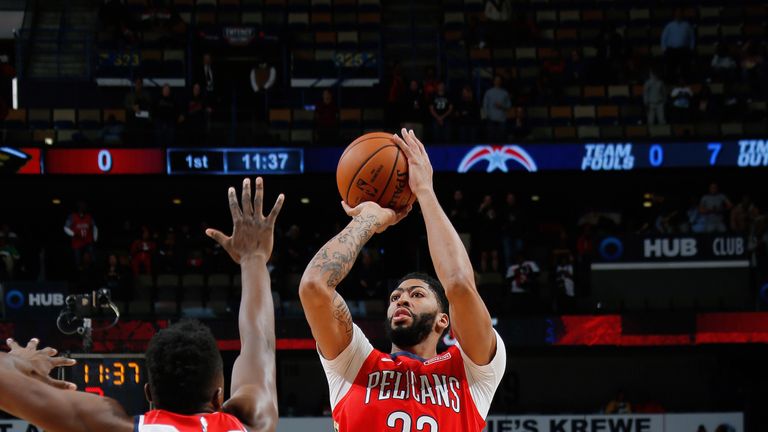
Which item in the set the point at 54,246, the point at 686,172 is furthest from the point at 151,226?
the point at 686,172

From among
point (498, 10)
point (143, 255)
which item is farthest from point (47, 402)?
point (498, 10)

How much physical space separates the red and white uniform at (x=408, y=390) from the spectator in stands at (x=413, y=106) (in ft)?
43.2

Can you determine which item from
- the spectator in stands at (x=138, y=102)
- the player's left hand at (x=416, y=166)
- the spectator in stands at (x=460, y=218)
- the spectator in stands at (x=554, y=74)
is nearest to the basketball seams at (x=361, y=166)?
the player's left hand at (x=416, y=166)

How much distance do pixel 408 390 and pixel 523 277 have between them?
11.4m

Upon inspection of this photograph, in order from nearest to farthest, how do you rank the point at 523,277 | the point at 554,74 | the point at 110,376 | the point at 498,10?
the point at 110,376, the point at 523,277, the point at 554,74, the point at 498,10

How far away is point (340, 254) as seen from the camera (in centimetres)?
397

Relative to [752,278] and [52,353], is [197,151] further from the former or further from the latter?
[52,353]

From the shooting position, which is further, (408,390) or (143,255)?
(143,255)

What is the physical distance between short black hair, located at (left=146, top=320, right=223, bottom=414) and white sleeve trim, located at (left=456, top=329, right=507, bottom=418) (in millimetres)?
1622

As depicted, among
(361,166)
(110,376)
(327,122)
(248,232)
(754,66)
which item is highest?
(754,66)

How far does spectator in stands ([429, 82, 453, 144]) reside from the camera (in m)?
17.2

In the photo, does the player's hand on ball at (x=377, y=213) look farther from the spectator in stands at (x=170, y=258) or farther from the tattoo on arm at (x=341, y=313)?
the spectator in stands at (x=170, y=258)

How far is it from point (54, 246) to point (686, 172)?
10171 millimetres

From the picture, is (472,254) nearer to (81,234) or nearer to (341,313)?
(81,234)
